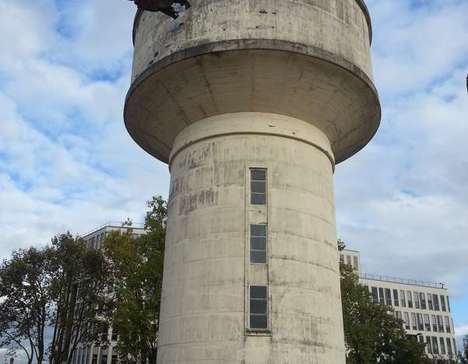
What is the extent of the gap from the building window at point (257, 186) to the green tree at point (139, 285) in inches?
475

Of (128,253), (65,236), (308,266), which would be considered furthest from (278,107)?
(65,236)

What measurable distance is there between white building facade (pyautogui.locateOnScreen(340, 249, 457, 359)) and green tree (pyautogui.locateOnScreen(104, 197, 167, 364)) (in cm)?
5888

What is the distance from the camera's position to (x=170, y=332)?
15.5 metres

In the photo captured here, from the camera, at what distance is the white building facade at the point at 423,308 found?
270 feet

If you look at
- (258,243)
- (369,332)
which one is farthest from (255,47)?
(369,332)

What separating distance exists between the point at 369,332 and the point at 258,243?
17.7 metres

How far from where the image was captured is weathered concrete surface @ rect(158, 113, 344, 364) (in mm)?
14578

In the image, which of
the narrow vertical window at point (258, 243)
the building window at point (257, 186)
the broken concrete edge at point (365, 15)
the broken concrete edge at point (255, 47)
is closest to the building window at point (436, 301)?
the broken concrete edge at point (365, 15)

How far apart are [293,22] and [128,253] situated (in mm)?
17369

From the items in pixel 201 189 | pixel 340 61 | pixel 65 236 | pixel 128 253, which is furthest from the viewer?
pixel 65 236

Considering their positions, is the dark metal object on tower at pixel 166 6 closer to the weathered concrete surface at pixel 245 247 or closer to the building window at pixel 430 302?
the weathered concrete surface at pixel 245 247

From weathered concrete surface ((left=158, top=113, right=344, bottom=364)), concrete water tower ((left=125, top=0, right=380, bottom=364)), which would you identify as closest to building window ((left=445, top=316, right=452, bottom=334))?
concrete water tower ((left=125, top=0, right=380, bottom=364))

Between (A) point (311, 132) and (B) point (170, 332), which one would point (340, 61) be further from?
(B) point (170, 332)

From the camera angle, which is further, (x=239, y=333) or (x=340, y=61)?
(x=340, y=61)
